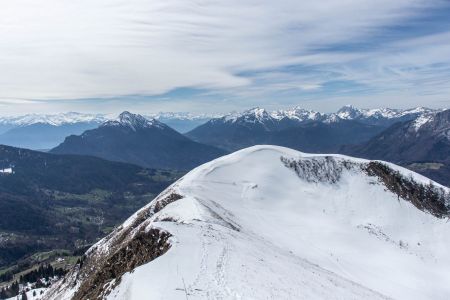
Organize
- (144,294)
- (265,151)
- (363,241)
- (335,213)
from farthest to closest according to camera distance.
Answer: (265,151) < (335,213) < (363,241) < (144,294)

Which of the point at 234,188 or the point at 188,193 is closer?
the point at 188,193

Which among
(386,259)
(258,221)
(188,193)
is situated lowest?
(386,259)

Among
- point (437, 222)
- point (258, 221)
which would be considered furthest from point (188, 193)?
point (437, 222)

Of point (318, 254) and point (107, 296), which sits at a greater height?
point (107, 296)

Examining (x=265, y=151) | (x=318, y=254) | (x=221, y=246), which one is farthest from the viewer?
(x=265, y=151)

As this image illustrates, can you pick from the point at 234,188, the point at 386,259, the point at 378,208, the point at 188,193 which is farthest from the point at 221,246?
the point at 378,208

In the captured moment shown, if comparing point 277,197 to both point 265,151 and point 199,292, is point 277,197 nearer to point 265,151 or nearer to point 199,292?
point 265,151
